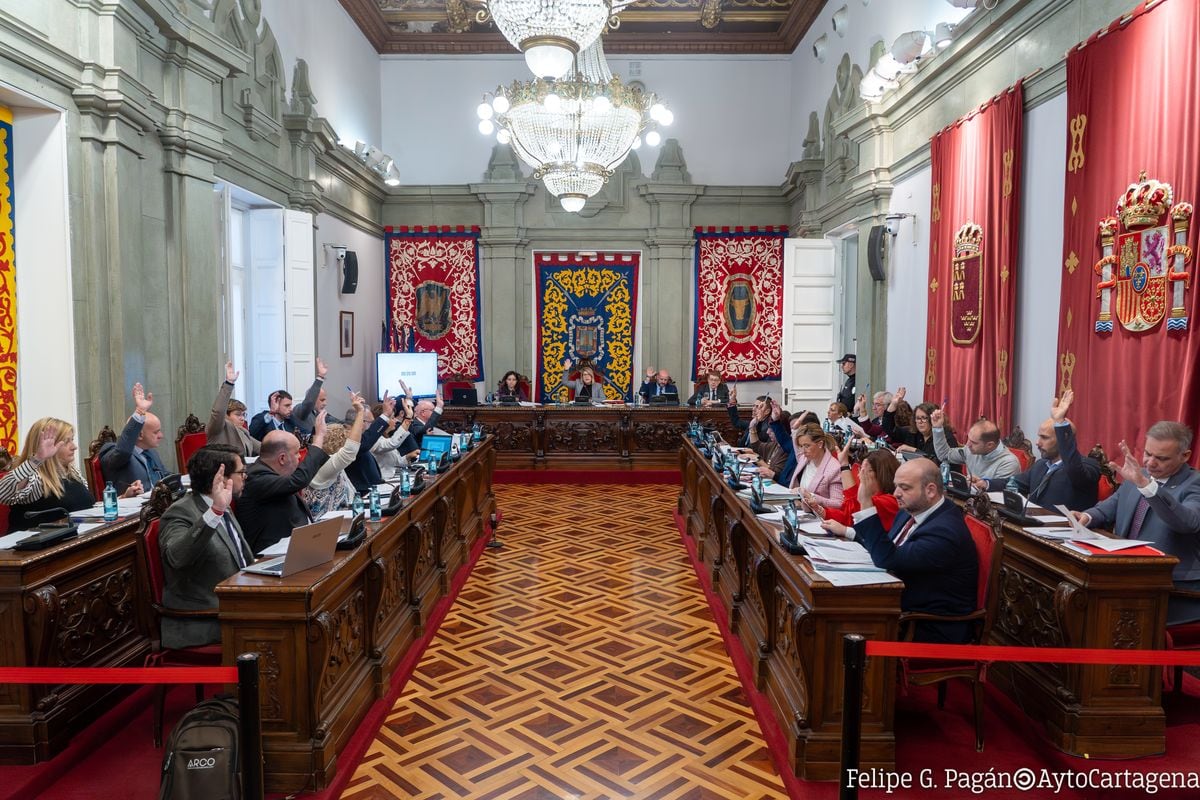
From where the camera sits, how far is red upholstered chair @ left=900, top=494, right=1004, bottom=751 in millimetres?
3377

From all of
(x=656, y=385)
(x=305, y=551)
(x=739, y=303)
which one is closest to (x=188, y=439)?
(x=305, y=551)

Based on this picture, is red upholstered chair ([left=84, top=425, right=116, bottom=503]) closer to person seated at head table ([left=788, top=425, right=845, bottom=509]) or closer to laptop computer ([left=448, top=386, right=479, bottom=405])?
person seated at head table ([left=788, top=425, right=845, bottom=509])

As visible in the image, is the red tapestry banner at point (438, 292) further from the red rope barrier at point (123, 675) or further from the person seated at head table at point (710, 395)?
the red rope barrier at point (123, 675)

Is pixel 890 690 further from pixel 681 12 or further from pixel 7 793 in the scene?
pixel 681 12

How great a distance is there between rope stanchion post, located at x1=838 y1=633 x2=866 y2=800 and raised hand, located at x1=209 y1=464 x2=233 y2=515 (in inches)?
97.7

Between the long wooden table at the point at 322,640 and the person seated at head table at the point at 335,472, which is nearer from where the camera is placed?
the long wooden table at the point at 322,640

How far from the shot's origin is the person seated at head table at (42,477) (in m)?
4.08

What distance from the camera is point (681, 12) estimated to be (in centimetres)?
1207

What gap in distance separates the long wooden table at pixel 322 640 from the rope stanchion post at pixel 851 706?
195cm

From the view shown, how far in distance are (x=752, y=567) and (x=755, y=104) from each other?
34.1ft

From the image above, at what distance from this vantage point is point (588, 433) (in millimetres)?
10844

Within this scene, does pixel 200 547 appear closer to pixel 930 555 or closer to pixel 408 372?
pixel 930 555

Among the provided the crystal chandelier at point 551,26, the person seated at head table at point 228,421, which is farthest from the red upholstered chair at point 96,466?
the crystal chandelier at point 551,26

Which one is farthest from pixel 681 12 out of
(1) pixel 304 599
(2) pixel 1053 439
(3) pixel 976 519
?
(1) pixel 304 599
